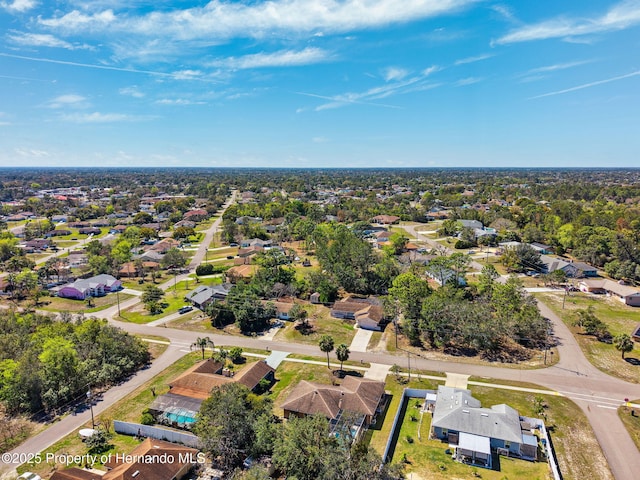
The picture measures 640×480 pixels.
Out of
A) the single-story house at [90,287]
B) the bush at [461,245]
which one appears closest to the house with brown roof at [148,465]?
the single-story house at [90,287]

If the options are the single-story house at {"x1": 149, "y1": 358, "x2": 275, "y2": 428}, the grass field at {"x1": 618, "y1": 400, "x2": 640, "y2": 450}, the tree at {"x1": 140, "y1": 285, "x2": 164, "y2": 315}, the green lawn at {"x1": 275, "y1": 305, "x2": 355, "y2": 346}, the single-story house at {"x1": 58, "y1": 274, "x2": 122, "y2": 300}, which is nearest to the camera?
the grass field at {"x1": 618, "y1": 400, "x2": 640, "y2": 450}

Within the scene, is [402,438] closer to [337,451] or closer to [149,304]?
[337,451]

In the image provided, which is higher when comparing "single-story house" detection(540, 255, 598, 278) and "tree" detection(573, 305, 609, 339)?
"single-story house" detection(540, 255, 598, 278)

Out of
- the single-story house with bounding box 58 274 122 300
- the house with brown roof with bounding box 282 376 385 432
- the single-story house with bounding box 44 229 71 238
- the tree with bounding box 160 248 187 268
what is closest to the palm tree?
the house with brown roof with bounding box 282 376 385 432

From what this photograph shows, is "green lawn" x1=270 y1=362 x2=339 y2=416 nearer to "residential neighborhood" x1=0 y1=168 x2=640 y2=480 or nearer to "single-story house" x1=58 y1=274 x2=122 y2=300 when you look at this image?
"residential neighborhood" x1=0 y1=168 x2=640 y2=480

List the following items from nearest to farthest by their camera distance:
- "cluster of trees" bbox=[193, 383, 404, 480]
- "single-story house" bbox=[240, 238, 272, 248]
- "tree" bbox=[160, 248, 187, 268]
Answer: "cluster of trees" bbox=[193, 383, 404, 480], "tree" bbox=[160, 248, 187, 268], "single-story house" bbox=[240, 238, 272, 248]

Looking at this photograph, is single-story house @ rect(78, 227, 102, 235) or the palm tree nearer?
the palm tree

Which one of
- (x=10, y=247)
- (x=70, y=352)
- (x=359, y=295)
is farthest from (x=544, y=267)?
(x=10, y=247)
